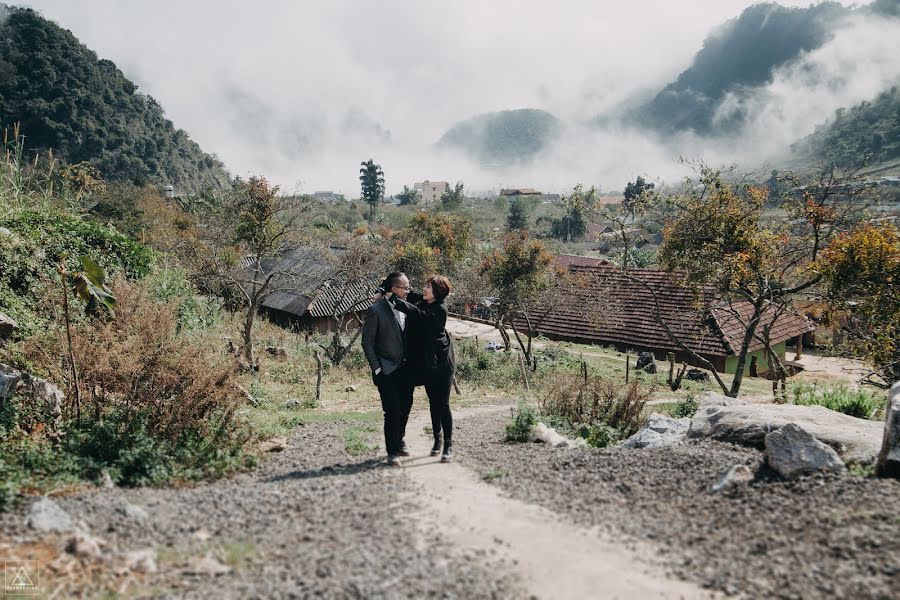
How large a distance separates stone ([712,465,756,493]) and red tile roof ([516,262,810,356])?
50.4 feet

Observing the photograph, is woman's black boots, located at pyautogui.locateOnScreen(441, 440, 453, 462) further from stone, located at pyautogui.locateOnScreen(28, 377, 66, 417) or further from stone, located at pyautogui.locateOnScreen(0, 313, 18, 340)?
stone, located at pyautogui.locateOnScreen(0, 313, 18, 340)

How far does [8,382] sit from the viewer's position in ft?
19.6

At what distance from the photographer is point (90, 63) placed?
56344 millimetres

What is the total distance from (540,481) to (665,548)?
5.49 ft

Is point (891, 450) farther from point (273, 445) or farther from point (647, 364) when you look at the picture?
point (647, 364)

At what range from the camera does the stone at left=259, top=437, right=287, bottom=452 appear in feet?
21.9

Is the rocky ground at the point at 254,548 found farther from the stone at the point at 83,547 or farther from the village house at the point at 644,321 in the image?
the village house at the point at 644,321

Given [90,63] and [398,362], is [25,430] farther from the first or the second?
[90,63]

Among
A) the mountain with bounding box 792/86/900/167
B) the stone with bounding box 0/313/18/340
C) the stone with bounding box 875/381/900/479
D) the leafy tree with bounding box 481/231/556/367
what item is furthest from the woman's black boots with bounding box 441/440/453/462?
the mountain with bounding box 792/86/900/167

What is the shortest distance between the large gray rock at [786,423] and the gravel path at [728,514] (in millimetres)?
392

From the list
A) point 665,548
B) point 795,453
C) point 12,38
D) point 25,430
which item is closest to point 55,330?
point 25,430

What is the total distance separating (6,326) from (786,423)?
914 centimetres

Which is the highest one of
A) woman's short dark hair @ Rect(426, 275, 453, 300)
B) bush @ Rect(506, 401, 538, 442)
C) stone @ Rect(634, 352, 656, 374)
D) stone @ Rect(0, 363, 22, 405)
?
woman's short dark hair @ Rect(426, 275, 453, 300)

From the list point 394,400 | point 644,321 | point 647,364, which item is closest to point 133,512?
point 394,400
